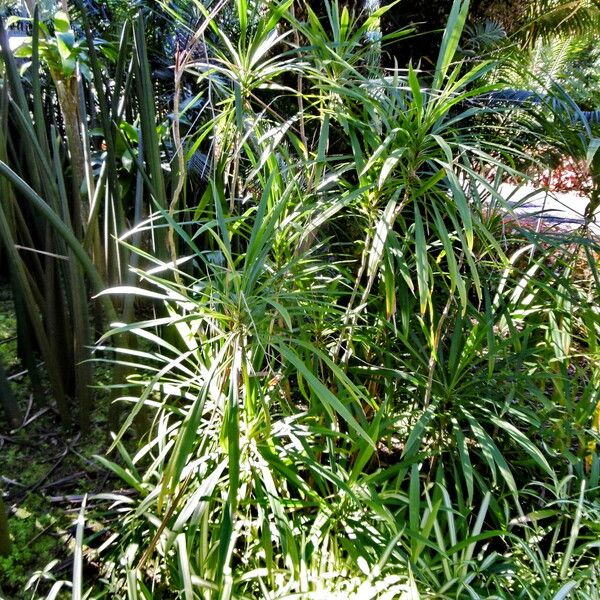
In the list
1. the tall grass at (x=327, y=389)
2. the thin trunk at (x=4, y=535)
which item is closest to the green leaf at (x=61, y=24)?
the tall grass at (x=327, y=389)

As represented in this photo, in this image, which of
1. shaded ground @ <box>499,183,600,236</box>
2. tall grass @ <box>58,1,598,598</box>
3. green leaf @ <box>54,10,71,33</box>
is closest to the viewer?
tall grass @ <box>58,1,598,598</box>

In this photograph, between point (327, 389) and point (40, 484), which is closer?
point (327, 389)

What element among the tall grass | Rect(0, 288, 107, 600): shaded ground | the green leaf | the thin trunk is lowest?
Rect(0, 288, 107, 600): shaded ground

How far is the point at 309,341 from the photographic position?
0.96m

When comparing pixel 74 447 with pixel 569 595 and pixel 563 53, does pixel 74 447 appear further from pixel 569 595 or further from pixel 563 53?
pixel 563 53

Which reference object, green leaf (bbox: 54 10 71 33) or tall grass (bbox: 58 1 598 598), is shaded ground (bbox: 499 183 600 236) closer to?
tall grass (bbox: 58 1 598 598)

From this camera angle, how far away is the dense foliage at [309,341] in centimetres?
70

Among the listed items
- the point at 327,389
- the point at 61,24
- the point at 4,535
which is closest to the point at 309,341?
the point at 327,389

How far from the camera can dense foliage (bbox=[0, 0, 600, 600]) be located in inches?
27.6

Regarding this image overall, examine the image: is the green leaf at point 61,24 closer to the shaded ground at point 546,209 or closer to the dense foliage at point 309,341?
the dense foliage at point 309,341

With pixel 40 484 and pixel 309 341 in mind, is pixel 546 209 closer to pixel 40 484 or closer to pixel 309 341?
pixel 309 341

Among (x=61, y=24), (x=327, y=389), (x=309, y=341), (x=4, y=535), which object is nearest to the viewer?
(x=327, y=389)

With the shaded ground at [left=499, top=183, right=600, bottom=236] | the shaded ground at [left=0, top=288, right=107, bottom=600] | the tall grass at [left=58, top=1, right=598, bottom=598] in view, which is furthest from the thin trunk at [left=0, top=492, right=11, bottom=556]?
the shaded ground at [left=499, top=183, right=600, bottom=236]

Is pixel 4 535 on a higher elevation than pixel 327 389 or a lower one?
lower
